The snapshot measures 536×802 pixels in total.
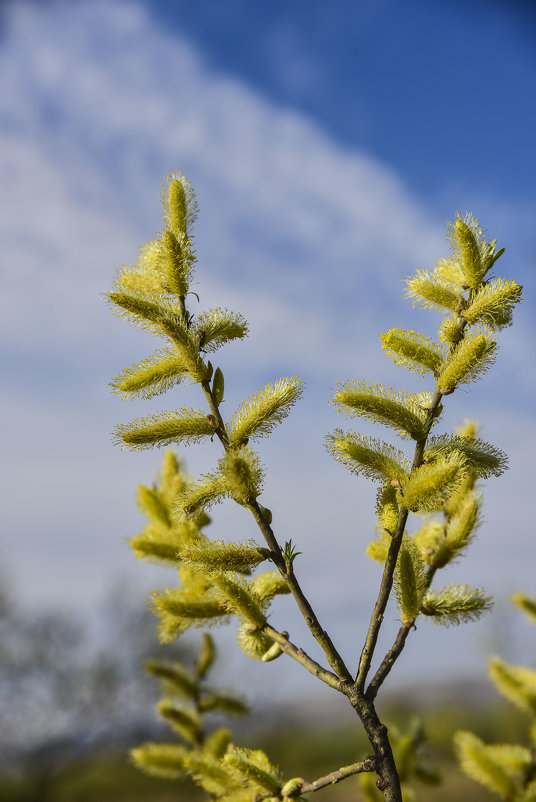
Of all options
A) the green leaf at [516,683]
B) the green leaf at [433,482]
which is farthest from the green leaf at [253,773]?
the green leaf at [516,683]

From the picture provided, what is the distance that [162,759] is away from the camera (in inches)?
99.7

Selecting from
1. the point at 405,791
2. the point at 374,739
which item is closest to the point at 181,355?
the point at 374,739

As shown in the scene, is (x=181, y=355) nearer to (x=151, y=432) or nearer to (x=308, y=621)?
(x=151, y=432)

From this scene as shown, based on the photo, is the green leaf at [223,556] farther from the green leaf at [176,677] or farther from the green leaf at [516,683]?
the green leaf at [516,683]

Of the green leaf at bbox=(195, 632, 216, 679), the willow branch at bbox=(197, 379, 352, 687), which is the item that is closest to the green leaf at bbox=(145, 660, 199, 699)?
the green leaf at bbox=(195, 632, 216, 679)

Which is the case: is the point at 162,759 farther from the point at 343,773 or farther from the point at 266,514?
the point at 266,514

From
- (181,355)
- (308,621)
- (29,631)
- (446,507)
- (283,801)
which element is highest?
(29,631)

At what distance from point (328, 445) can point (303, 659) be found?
1.56 ft

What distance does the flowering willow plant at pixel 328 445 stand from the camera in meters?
1.49

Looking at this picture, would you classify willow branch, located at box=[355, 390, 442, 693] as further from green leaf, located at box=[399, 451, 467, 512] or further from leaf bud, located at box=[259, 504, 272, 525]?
leaf bud, located at box=[259, 504, 272, 525]

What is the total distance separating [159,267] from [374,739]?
1171mm

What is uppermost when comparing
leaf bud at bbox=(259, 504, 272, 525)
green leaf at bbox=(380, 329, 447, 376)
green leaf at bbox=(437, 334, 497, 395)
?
green leaf at bbox=(380, 329, 447, 376)

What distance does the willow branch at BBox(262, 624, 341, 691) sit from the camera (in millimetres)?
1474

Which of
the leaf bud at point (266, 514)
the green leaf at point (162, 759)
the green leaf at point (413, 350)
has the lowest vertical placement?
the green leaf at point (162, 759)
